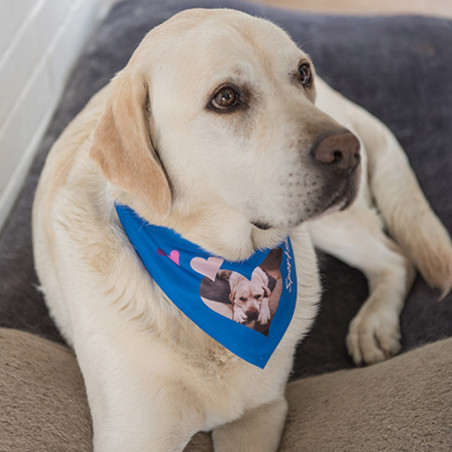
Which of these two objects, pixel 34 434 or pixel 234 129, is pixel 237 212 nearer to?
pixel 234 129

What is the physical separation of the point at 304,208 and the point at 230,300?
406 millimetres

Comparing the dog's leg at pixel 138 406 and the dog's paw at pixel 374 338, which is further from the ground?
the dog's paw at pixel 374 338

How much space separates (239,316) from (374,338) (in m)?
0.62

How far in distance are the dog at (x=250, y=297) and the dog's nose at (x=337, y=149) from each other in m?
0.45

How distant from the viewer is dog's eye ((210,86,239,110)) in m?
1.35

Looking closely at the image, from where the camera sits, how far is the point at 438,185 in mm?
2615

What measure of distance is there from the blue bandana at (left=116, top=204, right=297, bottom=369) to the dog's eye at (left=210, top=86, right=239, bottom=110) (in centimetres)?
36

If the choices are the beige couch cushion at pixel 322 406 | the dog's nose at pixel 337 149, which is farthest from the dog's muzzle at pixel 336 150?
the beige couch cushion at pixel 322 406

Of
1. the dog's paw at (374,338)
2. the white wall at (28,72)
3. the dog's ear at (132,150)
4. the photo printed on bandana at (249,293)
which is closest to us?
the dog's ear at (132,150)

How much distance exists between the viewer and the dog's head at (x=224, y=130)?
4.31 feet

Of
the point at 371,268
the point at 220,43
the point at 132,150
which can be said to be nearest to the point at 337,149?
the point at 220,43

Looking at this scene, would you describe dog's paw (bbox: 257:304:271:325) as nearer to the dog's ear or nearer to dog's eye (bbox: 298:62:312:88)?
the dog's ear

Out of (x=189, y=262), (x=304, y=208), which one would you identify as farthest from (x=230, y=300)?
(x=304, y=208)

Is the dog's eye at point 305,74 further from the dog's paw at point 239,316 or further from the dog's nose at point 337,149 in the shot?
the dog's paw at point 239,316
